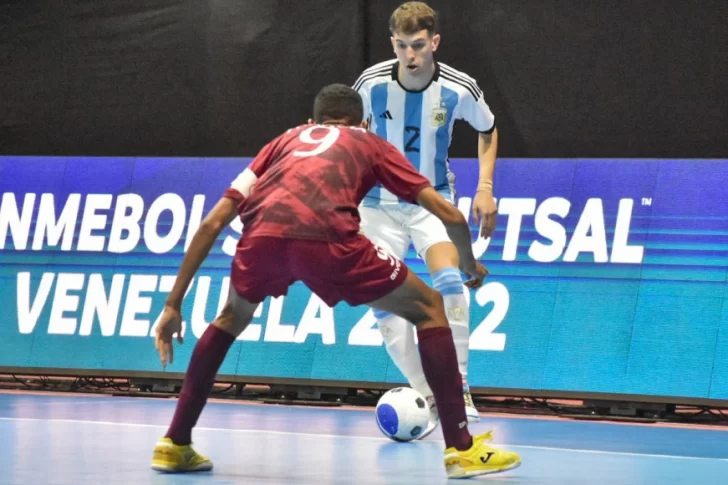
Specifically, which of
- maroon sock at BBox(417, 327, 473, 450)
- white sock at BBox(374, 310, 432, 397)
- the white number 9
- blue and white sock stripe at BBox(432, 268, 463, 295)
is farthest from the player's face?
maroon sock at BBox(417, 327, 473, 450)

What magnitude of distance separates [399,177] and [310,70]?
19.1 feet

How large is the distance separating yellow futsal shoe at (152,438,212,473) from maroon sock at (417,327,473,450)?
1065 mm

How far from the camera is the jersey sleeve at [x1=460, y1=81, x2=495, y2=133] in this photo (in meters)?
7.34

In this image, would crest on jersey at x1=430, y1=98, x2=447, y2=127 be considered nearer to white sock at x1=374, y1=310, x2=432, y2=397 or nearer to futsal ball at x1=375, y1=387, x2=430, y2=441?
white sock at x1=374, y1=310, x2=432, y2=397

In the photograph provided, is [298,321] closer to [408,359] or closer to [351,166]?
[408,359]

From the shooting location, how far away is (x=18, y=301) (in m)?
10.6

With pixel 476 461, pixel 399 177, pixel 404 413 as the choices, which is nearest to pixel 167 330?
pixel 399 177

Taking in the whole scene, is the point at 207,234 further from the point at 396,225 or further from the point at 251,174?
the point at 396,225

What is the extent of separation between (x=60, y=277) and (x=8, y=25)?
2890 millimetres

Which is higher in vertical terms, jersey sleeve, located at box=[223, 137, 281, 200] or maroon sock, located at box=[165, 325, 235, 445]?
jersey sleeve, located at box=[223, 137, 281, 200]

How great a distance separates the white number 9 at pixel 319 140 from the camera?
5.22 m

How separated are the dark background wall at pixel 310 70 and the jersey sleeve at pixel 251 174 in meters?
5.09

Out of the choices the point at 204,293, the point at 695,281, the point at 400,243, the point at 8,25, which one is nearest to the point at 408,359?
the point at 400,243

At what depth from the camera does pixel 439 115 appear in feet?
24.0
